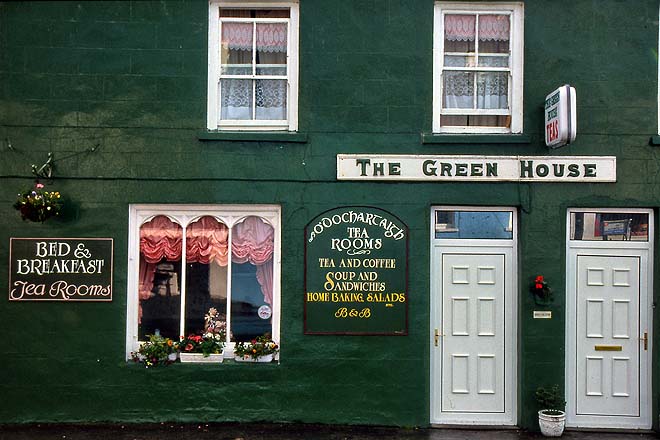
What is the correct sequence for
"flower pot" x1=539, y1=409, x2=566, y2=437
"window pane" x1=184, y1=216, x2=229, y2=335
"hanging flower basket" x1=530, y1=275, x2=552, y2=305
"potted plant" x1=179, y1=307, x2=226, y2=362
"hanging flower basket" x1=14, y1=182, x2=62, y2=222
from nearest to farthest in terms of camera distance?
"hanging flower basket" x1=14, y1=182, x2=62, y2=222 < "flower pot" x1=539, y1=409, x2=566, y2=437 < "hanging flower basket" x1=530, y1=275, x2=552, y2=305 < "potted plant" x1=179, y1=307, x2=226, y2=362 < "window pane" x1=184, y1=216, x2=229, y2=335

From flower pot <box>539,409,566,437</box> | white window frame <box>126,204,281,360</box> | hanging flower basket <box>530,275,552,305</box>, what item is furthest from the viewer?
white window frame <box>126,204,281,360</box>

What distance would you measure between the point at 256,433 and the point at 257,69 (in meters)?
4.69

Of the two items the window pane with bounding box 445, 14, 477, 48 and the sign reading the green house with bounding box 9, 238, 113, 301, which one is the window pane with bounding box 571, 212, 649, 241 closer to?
the window pane with bounding box 445, 14, 477, 48

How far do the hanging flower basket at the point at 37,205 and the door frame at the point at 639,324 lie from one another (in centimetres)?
654

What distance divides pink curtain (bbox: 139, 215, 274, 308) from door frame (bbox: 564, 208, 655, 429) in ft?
12.9

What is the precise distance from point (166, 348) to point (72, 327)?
1232mm

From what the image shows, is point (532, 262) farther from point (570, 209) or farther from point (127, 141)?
point (127, 141)

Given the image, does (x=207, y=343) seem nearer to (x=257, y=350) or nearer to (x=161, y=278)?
(x=257, y=350)

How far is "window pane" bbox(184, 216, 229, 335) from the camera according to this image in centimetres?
863

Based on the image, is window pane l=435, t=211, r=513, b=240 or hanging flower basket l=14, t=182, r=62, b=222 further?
window pane l=435, t=211, r=513, b=240

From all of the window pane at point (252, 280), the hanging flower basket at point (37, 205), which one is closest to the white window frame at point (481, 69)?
the window pane at point (252, 280)

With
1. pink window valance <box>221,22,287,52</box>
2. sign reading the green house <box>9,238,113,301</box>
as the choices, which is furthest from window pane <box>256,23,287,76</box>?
sign reading the green house <box>9,238,113,301</box>

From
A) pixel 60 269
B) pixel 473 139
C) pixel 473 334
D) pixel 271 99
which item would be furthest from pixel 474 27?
pixel 60 269

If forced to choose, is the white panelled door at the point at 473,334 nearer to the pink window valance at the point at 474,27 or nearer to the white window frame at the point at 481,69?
the white window frame at the point at 481,69
